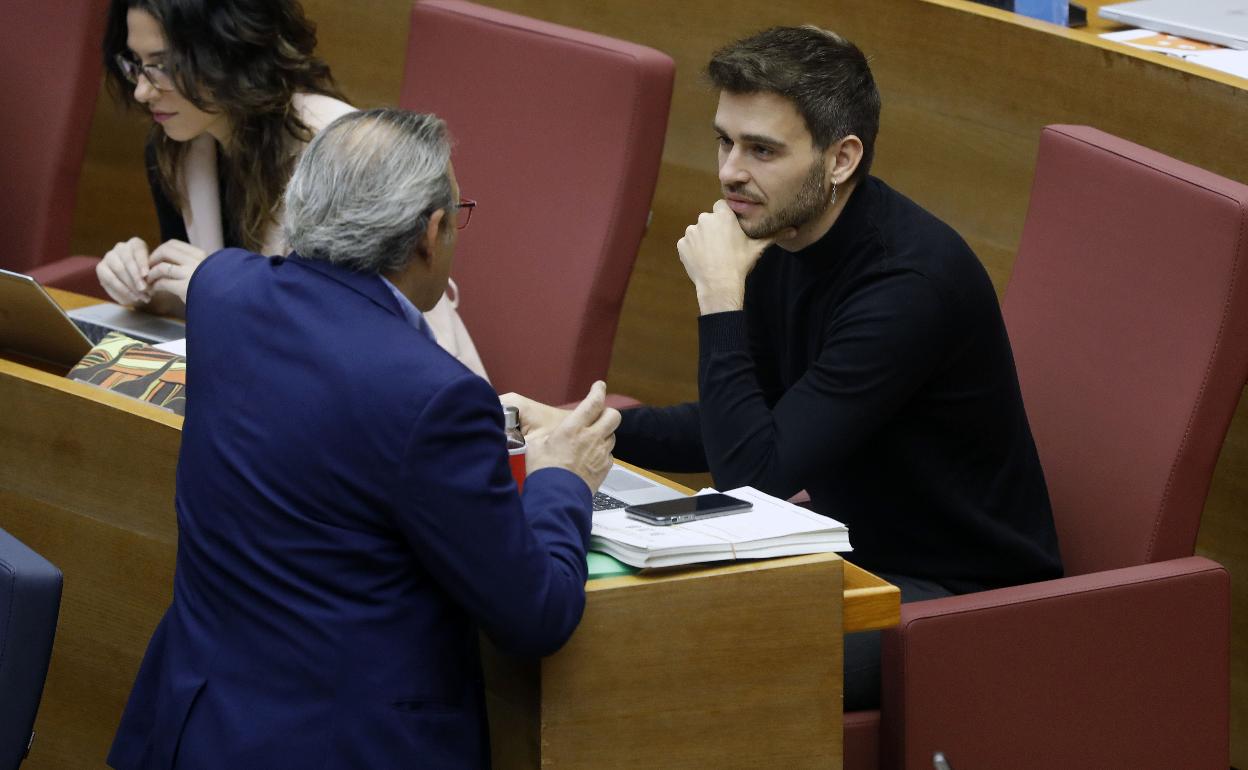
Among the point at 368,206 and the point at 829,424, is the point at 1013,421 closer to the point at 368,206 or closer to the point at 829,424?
the point at 829,424

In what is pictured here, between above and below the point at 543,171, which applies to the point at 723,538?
below

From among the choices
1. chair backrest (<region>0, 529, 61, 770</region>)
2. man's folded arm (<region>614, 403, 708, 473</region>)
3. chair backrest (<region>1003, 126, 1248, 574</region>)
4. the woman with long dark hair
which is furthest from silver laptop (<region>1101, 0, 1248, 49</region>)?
chair backrest (<region>0, 529, 61, 770</region>)

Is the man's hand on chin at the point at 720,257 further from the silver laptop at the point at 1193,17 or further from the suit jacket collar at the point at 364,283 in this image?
the silver laptop at the point at 1193,17

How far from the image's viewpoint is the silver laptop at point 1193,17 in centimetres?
275

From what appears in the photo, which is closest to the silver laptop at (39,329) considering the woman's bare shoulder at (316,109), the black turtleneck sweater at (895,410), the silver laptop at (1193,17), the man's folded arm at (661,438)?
the woman's bare shoulder at (316,109)

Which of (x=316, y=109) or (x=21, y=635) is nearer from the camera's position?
(x=21, y=635)

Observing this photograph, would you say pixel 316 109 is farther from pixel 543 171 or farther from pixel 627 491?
pixel 627 491

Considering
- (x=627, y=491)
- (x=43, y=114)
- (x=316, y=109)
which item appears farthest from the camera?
(x=43, y=114)

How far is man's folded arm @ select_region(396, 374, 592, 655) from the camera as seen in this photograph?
1405 millimetres

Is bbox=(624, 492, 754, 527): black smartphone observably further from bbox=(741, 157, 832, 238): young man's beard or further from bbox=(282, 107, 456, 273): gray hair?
bbox=(741, 157, 832, 238): young man's beard

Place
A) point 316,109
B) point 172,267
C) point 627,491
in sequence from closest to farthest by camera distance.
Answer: point 627,491, point 172,267, point 316,109

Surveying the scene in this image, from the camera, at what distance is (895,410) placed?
6.34 feet

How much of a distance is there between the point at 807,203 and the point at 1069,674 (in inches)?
24.4

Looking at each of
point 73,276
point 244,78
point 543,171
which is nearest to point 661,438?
point 543,171
